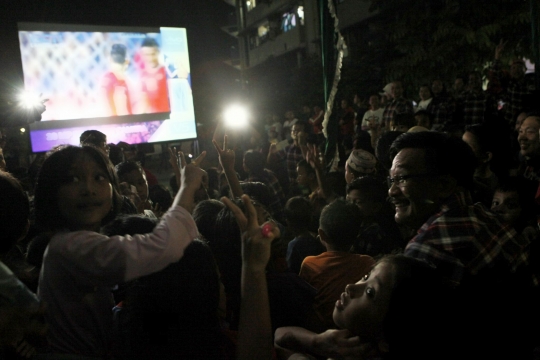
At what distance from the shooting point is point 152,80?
8.57 m

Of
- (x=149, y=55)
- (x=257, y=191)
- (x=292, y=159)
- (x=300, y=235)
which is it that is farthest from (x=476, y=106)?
(x=149, y=55)

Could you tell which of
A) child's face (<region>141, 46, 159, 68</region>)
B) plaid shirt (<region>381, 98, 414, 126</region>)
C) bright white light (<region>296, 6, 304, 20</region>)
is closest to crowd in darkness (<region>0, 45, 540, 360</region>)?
plaid shirt (<region>381, 98, 414, 126</region>)

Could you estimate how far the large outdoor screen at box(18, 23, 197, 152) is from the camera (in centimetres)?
782

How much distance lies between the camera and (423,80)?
38.9 feet

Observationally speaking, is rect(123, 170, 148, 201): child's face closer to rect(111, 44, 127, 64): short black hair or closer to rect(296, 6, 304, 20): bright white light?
rect(111, 44, 127, 64): short black hair

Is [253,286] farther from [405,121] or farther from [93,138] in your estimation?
[405,121]

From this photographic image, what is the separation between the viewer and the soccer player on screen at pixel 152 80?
8.49 m

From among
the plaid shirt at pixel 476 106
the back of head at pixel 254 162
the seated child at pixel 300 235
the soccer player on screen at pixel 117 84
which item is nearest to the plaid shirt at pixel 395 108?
the plaid shirt at pixel 476 106

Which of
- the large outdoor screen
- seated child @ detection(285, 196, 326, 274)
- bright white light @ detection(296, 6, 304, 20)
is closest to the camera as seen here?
seated child @ detection(285, 196, 326, 274)

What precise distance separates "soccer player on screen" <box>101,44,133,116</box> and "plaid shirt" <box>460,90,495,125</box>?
5242 millimetres

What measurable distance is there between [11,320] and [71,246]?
0.93ft

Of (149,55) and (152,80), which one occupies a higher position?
(149,55)

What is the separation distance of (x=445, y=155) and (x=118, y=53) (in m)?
7.25

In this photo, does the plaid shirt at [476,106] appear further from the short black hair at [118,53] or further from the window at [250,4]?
the window at [250,4]
